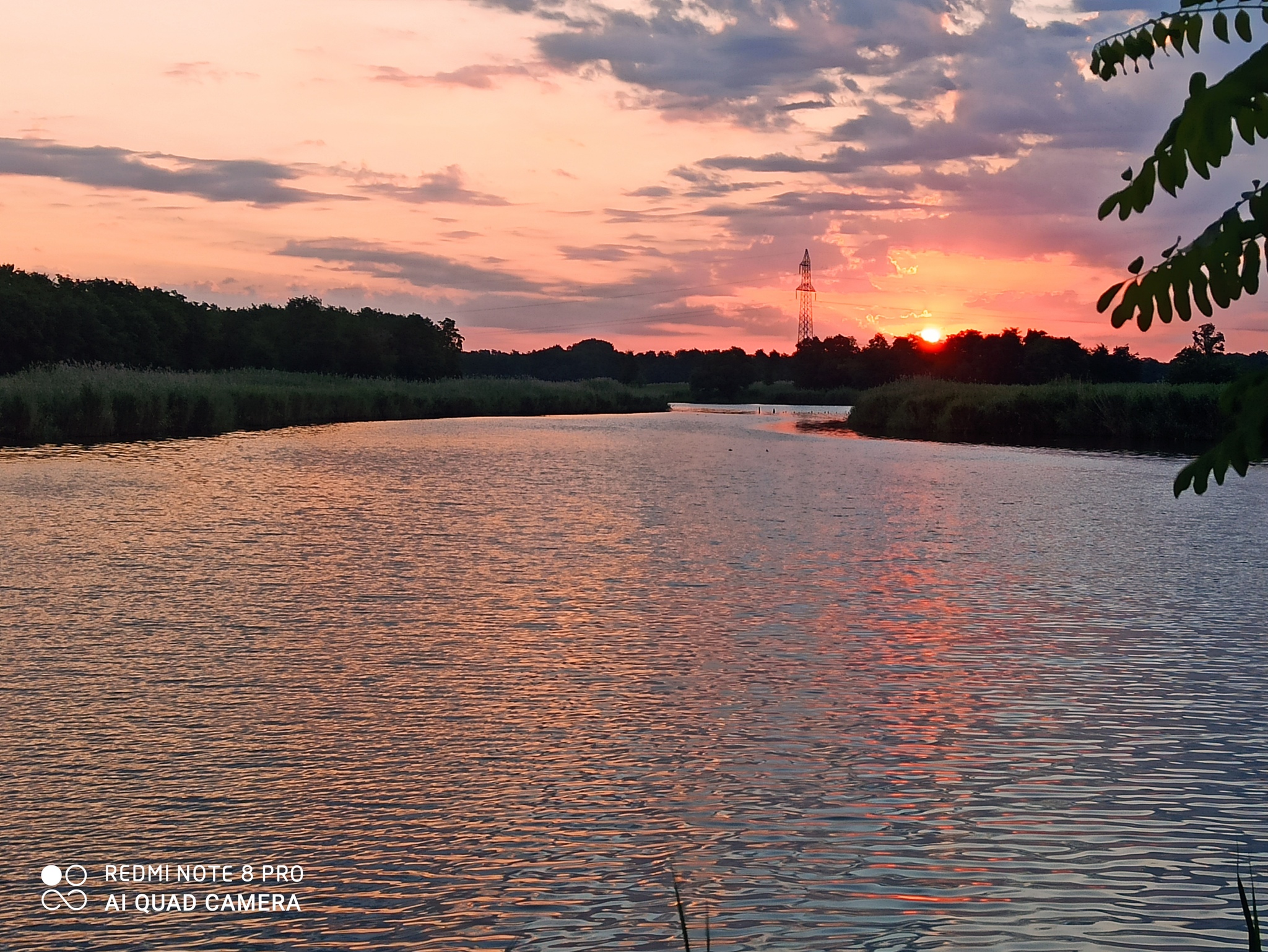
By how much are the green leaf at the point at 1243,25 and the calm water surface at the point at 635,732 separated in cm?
302

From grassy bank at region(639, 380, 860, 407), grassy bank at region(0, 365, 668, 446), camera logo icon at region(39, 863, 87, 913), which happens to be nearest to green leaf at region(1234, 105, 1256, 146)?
camera logo icon at region(39, 863, 87, 913)

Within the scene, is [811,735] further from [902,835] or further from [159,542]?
[159,542]

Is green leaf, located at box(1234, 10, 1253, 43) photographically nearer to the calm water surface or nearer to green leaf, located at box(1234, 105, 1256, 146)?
green leaf, located at box(1234, 105, 1256, 146)

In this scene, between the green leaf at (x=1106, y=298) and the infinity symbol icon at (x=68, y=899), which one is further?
the infinity symbol icon at (x=68, y=899)

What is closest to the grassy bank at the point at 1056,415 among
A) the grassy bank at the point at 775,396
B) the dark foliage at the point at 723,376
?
the grassy bank at the point at 775,396

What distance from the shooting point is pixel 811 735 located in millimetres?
7141

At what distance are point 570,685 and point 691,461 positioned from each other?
24.5 meters

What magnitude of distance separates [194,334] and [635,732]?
8215cm

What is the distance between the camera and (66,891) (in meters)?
4.89

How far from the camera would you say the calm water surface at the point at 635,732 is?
4.83m

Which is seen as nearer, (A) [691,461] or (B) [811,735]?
(B) [811,735]

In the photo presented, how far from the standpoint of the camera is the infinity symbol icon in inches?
187

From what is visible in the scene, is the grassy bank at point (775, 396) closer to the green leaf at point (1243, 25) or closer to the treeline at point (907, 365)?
the treeline at point (907, 365)

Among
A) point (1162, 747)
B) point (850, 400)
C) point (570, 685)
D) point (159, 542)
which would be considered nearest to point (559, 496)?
point (159, 542)
